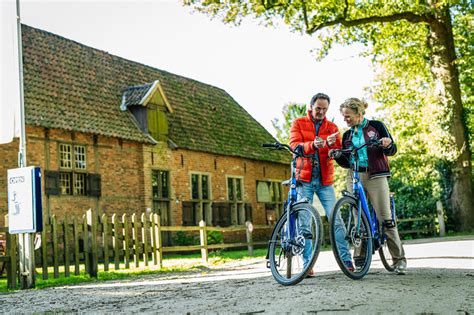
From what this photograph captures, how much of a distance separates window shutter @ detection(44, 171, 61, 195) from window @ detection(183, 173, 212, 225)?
255 inches

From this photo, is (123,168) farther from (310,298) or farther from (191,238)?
(310,298)

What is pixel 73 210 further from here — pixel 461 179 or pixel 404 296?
pixel 404 296

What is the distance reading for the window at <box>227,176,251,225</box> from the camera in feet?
88.8

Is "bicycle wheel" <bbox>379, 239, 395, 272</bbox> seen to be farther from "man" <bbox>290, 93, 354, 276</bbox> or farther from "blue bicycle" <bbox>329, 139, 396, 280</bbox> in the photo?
"man" <bbox>290, 93, 354, 276</bbox>

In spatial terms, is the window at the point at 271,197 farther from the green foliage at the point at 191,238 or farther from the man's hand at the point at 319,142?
the man's hand at the point at 319,142

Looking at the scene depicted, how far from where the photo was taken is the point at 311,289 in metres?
5.48

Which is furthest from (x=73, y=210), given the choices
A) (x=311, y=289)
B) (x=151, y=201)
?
(x=311, y=289)

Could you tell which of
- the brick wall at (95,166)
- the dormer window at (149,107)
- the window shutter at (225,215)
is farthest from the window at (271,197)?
the brick wall at (95,166)

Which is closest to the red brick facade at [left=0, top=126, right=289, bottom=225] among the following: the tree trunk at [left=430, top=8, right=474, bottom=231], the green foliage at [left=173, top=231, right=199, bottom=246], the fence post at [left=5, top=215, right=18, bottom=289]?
the green foliage at [left=173, top=231, right=199, bottom=246]

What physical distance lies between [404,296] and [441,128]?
1913 cm

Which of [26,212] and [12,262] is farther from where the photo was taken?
[12,262]

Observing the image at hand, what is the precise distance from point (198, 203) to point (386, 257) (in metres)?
18.1

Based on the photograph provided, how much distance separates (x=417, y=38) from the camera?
944 inches

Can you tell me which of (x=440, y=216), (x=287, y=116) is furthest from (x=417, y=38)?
(x=287, y=116)
